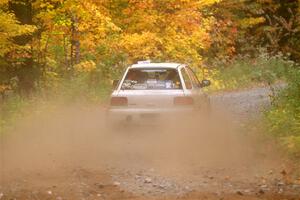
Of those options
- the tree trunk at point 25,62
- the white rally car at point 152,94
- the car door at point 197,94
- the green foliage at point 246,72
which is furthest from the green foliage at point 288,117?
the green foliage at point 246,72

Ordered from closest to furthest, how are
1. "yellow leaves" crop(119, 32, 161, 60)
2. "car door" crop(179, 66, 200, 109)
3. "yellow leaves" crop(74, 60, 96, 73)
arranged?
1. "car door" crop(179, 66, 200, 109)
2. "yellow leaves" crop(74, 60, 96, 73)
3. "yellow leaves" crop(119, 32, 161, 60)

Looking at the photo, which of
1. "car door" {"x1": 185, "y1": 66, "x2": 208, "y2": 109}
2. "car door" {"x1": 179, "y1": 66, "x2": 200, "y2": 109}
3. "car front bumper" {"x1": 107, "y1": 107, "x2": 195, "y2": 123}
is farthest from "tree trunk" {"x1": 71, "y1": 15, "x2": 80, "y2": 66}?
"car front bumper" {"x1": 107, "y1": 107, "x2": 195, "y2": 123}

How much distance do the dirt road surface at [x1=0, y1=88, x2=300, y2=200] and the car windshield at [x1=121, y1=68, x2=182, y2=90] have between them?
0.84m

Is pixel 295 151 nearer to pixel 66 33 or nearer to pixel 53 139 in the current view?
pixel 53 139

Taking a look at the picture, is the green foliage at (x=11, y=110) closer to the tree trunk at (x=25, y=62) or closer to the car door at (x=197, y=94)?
the tree trunk at (x=25, y=62)

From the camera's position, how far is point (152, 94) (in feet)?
39.4

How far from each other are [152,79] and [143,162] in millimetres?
2603

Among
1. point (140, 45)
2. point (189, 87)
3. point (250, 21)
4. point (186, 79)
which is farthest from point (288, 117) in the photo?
point (250, 21)

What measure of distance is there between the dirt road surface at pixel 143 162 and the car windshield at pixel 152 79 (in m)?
0.84

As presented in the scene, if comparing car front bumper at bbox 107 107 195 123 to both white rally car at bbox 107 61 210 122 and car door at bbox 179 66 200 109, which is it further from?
car door at bbox 179 66 200 109

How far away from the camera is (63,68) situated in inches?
811

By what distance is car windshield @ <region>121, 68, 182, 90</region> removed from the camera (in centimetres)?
1223

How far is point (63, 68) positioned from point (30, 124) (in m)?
6.77

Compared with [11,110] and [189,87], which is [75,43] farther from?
[189,87]
